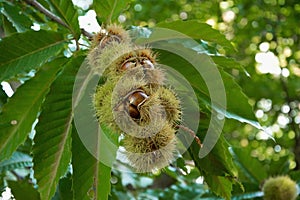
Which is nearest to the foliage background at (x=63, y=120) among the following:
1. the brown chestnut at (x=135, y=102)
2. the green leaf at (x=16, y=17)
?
the green leaf at (x=16, y=17)

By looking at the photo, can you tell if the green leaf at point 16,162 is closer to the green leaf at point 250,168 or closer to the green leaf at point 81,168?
the green leaf at point 81,168

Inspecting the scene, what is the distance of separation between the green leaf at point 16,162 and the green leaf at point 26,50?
0.58m

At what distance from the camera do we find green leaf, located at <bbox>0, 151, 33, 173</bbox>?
1.51 m

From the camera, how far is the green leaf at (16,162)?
1.51 m

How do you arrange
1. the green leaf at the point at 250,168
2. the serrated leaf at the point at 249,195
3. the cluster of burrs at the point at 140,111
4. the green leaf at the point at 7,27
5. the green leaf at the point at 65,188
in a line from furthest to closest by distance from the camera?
the green leaf at the point at 250,168, the serrated leaf at the point at 249,195, the green leaf at the point at 7,27, the green leaf at the point at 65,188, the cluster of burrs at the point at 140,111

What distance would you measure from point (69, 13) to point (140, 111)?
18.7 inches

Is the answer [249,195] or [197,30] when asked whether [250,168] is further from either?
[197,30]

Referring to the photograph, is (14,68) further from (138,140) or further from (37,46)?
(138,140)

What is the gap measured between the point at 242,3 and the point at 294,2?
405 mm

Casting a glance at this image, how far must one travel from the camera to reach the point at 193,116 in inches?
36.2

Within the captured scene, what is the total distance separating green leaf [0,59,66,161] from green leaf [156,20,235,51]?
276 millimetres

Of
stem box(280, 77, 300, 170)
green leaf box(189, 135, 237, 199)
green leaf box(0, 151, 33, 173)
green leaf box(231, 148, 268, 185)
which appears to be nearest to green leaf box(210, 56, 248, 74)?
green leaf box(189, 135, 237, 199)

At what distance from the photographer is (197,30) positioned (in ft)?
3.10

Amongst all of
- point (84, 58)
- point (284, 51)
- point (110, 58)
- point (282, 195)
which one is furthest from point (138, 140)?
point (284, 51)
